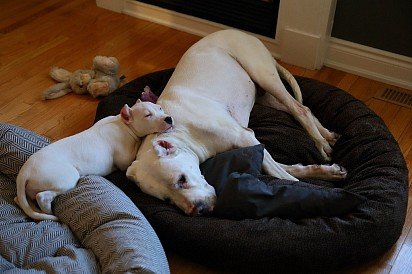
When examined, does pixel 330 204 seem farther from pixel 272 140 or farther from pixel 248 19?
pixel 248 19

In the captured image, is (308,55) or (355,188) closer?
(355,188)

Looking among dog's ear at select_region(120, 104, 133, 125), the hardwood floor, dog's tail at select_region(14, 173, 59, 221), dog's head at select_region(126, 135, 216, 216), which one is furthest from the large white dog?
the hardwood floor

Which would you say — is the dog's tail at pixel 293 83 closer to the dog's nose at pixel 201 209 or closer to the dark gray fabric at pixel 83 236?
the dog's nose at pixel 201 209

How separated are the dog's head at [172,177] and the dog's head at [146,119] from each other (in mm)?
73

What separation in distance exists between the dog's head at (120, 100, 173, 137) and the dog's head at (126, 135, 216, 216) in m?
0.07

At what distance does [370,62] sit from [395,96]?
272 mm

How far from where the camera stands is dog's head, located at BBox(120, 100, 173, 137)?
2.16 metres

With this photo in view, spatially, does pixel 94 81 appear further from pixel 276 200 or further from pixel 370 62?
pixel 370 62

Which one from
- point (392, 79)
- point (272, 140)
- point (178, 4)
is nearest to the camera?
point (272, 140)

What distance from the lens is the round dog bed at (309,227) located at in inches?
74.5

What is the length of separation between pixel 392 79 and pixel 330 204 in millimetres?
1479

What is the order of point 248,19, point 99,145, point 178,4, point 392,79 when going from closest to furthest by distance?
point 99,145
point 392,79
point 248,19
point 178,4

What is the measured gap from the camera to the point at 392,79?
3193 mm

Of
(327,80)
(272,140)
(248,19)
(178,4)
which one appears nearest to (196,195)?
(272,140)
